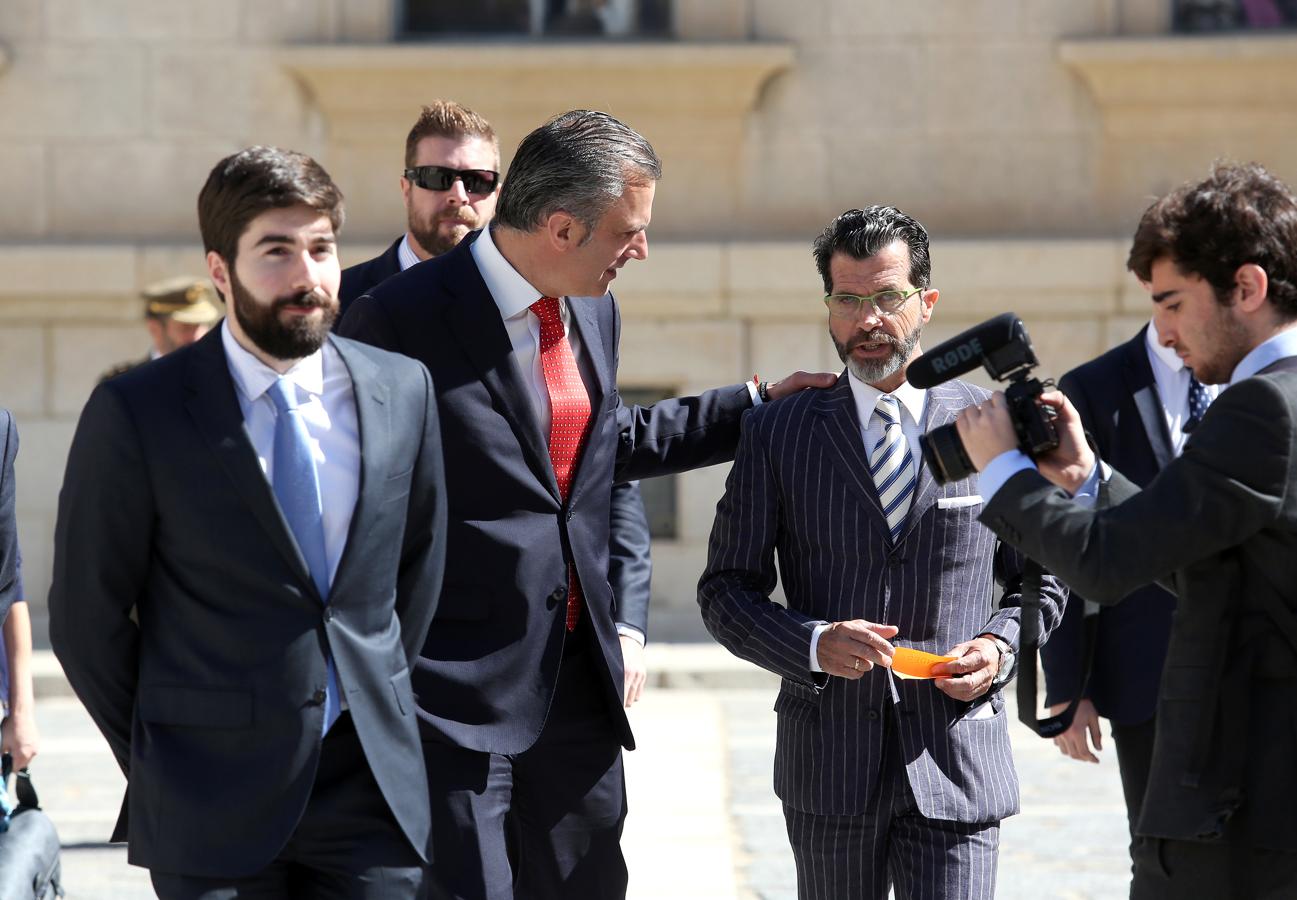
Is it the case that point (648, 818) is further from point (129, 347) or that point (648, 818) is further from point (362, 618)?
point (129, 347)

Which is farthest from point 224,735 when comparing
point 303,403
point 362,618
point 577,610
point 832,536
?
point 832,536

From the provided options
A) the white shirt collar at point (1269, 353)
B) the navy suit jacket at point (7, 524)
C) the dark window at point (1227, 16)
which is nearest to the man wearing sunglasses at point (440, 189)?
the navy suit jacket at point (7, 524)

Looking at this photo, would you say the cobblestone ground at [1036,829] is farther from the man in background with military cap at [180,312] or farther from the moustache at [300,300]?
the moustache at [300,300]

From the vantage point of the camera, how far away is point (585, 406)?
14.6 feet

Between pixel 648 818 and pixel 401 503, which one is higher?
pixel 401 503

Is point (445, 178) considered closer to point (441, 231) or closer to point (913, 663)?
point (441, 231)

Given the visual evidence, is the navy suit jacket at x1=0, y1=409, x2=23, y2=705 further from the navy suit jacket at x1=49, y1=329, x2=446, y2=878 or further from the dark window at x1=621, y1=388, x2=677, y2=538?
the dark window at x1=621, y1=388, x2=677, y2=538

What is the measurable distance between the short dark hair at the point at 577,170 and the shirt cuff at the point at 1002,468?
1.20 meters

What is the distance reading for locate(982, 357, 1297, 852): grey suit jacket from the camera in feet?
10.8

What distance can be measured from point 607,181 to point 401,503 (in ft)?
3.22

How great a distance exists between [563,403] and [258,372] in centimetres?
90

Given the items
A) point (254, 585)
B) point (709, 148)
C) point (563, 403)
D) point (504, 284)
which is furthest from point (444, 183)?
point (709, 148)

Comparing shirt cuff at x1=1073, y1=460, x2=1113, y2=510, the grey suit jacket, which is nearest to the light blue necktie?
the grey suit jacket

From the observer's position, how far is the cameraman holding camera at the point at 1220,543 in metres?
3.30
